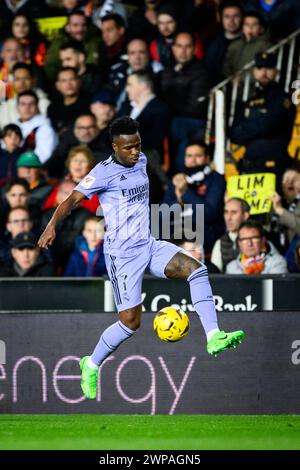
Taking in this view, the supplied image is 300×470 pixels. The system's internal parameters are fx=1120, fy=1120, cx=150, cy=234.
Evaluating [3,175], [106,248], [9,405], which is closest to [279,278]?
[106,248]

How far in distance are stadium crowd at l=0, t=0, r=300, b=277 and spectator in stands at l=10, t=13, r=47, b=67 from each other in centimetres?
2

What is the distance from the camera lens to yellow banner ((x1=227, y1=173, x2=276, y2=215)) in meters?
12.8

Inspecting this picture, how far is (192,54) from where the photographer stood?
1392 centimetres

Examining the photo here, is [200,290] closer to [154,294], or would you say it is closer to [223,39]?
[154,294]

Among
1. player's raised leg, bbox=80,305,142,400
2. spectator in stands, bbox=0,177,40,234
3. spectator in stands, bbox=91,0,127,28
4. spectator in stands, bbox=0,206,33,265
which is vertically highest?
spectator in stands, bbox=91,0,127,28

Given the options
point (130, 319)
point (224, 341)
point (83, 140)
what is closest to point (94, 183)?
point (130, 319)

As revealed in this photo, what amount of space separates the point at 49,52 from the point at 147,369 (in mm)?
6186

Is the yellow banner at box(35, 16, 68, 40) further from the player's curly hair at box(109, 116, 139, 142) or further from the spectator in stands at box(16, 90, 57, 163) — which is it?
the player's curly hair at box(109, 116, 139, 142)

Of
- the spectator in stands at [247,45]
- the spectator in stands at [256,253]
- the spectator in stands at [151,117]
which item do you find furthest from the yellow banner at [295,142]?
the spectator in stands at [151,117]

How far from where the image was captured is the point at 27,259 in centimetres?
1311

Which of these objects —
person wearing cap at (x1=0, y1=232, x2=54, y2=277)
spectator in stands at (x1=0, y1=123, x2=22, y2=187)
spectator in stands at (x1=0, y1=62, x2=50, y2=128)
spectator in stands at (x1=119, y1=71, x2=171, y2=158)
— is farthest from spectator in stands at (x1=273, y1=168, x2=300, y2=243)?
spectator in stands at (x1=0, y1=62, x2=50, y2=128)

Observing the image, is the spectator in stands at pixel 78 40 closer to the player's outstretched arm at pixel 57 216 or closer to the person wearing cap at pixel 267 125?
the person wearing cap at pixel 267 125

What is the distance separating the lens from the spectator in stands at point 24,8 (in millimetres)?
15891

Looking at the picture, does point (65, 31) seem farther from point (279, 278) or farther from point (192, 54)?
point (279, 278)
